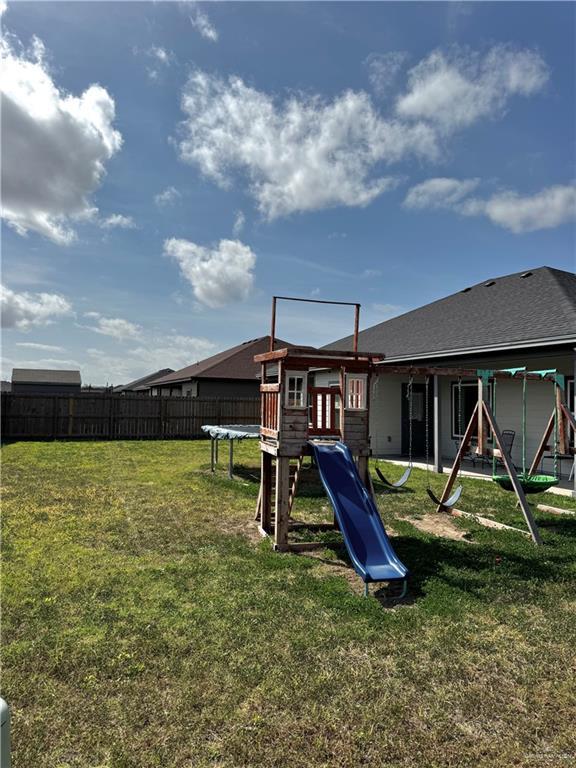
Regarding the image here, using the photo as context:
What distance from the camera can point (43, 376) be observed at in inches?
1864

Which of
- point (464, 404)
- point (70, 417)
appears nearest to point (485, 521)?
point (464, 404)

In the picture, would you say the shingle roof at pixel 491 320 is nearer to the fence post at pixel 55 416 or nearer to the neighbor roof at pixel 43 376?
the fence post at pixel 55 416

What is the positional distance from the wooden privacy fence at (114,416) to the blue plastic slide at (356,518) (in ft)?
49.0

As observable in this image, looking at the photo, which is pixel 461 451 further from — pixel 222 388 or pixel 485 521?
pixel 222 388

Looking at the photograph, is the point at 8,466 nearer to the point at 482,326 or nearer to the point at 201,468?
the point at 201,468

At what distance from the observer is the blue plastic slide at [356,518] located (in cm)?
417

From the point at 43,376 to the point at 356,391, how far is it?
161ft

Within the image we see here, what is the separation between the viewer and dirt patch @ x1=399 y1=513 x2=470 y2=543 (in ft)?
19.9

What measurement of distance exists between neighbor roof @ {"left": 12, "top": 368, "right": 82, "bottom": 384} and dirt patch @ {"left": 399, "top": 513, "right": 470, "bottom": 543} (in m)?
46.1

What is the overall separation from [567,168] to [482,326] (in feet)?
14.6

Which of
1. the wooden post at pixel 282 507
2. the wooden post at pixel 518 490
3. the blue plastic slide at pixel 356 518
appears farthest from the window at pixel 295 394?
the wooden post at pixel 518 490

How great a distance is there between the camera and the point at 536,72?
8.86m

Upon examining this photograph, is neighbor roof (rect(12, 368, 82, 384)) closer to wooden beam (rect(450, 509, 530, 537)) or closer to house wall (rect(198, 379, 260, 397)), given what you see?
house wall (rect(198, 379, 260, 397))

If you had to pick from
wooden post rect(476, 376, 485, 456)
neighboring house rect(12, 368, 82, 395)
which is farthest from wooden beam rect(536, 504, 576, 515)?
neighboring house rect(12, 368, 82, 395)
